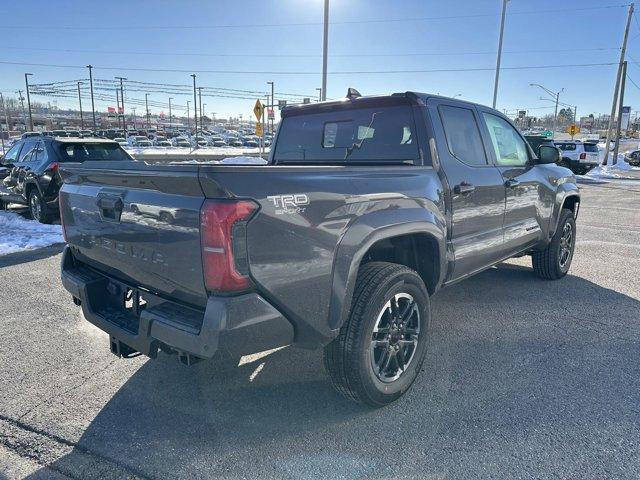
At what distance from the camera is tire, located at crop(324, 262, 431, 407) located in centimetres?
269

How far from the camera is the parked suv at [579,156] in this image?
23969mm

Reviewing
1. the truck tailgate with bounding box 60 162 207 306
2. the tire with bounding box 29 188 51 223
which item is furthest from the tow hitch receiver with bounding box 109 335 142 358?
the tire with bounding box 29 188 51 223

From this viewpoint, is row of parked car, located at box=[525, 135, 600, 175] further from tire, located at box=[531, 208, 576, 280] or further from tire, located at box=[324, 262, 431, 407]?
tire, located at box=[324, 262, 431, 407]

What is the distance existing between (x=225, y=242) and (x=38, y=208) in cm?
865

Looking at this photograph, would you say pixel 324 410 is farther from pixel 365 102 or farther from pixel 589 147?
pixel 589 147

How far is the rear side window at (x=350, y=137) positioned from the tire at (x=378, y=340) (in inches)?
40.8

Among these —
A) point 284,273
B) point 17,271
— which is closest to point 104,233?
point 284,273

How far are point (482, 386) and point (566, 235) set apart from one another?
10.9 ft

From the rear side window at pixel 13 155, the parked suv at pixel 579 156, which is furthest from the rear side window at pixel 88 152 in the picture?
the parked suv at pixel 579 156

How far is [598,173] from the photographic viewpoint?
86.9 feet

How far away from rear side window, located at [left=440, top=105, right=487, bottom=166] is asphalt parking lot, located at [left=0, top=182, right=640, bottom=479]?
149 cm

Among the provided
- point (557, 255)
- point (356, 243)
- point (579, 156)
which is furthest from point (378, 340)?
point (579, 156)

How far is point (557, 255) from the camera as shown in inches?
217

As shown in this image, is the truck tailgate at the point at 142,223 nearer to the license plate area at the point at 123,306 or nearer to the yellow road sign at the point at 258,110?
the license plate area at the point at 123,306
